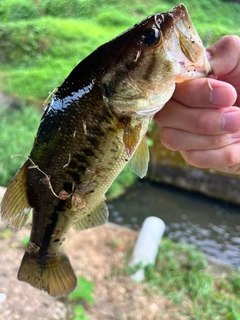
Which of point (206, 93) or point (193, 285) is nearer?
point (206, 93)

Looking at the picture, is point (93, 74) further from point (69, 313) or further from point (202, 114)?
point (69, 313)

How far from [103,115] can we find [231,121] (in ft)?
1.81

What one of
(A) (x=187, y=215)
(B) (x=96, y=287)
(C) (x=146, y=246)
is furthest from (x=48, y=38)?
(B) (x=96, y=287)

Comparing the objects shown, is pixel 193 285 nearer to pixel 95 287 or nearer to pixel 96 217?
pixel 95 287

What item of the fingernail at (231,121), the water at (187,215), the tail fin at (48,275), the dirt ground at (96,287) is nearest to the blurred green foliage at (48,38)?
the water at (187,215)

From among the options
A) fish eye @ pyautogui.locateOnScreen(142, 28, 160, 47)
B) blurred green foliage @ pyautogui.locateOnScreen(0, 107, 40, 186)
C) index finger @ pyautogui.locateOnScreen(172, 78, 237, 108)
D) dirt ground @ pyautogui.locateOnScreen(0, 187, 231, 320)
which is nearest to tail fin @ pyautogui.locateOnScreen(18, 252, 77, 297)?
index finger @ pyautogui.locateOnScreen(172, 78, 237, 108)

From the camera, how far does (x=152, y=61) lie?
1245 mm

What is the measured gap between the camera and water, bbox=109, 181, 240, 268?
5.67m

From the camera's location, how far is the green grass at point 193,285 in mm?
3473

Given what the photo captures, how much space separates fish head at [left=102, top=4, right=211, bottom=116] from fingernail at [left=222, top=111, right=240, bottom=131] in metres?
0.28

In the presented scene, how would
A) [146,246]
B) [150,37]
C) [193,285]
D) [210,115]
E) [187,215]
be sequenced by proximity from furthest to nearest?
[187,215]
[146,246]
[193,285]
[210,115]
[150,37]

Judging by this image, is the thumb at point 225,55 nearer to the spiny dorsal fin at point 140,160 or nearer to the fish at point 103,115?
A: the fish at point 103,115

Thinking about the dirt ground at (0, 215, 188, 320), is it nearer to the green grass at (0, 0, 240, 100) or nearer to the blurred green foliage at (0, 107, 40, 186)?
the blurred green foliage at (0, 107, 40, 186)

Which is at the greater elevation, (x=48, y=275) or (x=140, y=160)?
(x=140, y=160)
